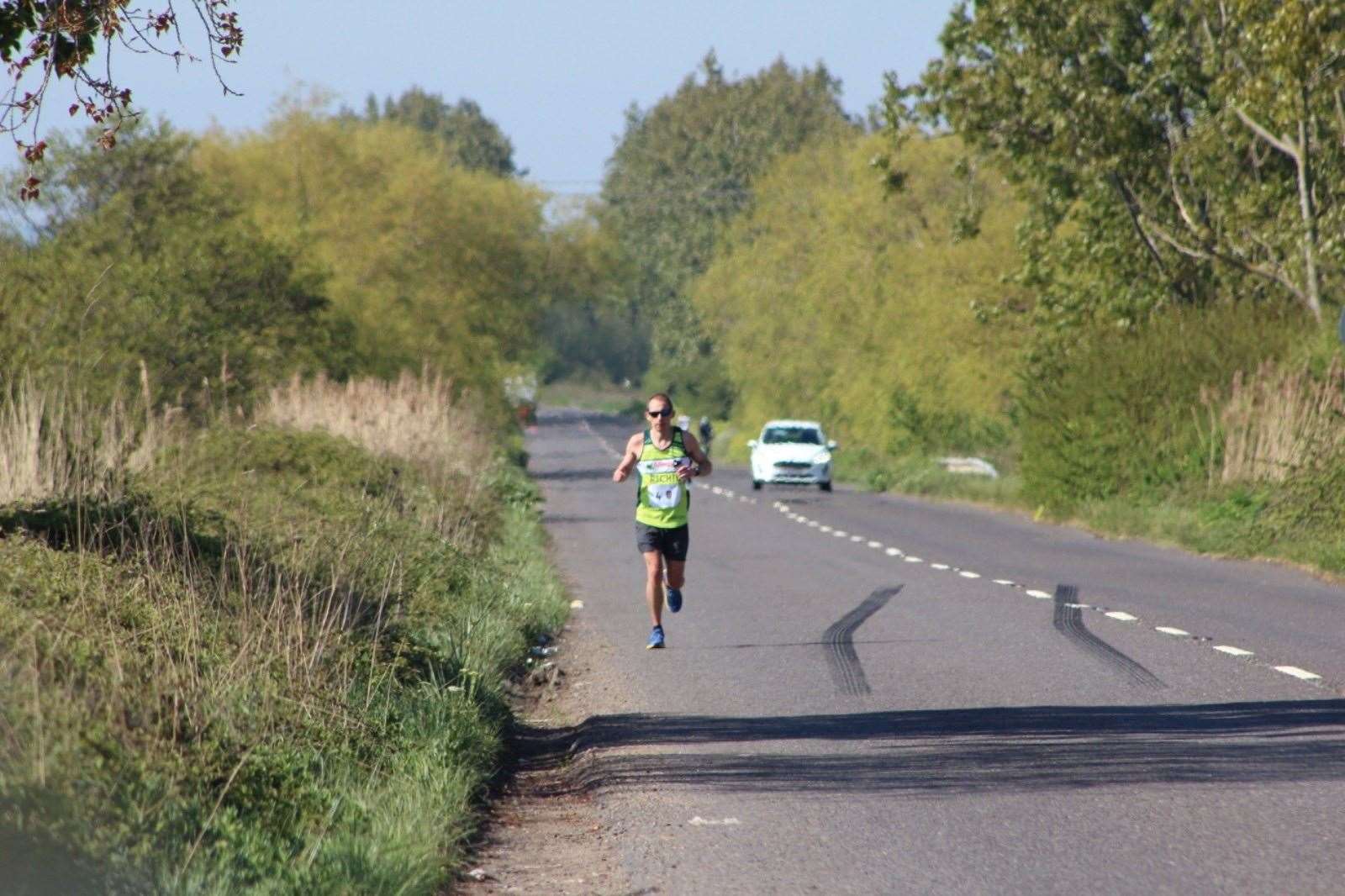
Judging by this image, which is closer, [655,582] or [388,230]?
[655,582]

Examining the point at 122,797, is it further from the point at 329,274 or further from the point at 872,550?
the point at 329,274

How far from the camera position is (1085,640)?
15.3 metres

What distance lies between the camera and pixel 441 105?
494 ft

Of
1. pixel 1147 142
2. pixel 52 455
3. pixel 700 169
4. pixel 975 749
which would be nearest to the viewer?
pixel 975 749

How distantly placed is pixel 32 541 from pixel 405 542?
5.39 m

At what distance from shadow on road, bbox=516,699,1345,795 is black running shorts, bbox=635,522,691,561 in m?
3.70

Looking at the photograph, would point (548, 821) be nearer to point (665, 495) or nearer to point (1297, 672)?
point (1297, 672)

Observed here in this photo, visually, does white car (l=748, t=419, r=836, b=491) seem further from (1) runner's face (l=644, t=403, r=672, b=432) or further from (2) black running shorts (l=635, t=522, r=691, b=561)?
(1) runner's face (l=644, t=403, r=672, b=432)

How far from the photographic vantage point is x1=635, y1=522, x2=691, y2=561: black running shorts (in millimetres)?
15320

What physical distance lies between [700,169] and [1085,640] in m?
98.0

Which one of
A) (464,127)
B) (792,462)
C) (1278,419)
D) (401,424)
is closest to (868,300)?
(792,462)

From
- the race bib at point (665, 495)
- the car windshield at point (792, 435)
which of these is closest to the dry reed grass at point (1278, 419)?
the race bib at point (665, 495)

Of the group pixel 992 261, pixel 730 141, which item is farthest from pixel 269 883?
pixel 730 141

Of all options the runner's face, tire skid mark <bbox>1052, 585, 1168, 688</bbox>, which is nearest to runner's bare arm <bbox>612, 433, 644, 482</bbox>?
the runner's face
